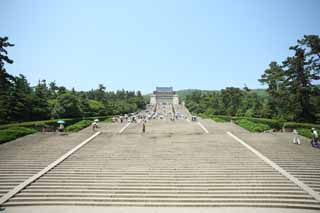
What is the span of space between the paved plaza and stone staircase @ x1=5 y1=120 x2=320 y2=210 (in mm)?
40

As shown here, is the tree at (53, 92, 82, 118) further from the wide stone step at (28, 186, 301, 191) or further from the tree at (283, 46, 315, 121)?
the tree at (283, 46, 315, 121)

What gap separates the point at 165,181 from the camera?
37.0ft

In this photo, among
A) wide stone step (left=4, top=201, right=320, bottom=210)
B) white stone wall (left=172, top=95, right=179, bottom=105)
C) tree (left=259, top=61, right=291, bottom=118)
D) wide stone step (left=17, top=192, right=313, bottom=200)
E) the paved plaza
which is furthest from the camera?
white stone wall (left=172, top=95, right=179, bottom=105)

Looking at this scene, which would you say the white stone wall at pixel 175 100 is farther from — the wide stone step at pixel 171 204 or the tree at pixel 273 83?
the wide stone step at pixel 171 204

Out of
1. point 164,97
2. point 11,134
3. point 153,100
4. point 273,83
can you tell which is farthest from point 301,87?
point 164,97

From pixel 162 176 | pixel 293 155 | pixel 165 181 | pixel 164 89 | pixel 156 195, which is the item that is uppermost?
pixel 164 89

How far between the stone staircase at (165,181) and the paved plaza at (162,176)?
0.13 feet

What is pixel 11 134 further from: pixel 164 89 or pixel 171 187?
pixel 164 89

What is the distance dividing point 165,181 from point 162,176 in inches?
20.0

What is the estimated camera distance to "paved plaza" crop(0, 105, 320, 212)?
31.3ft

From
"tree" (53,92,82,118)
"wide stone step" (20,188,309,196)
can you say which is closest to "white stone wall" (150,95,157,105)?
"tree" (53,92,82,118)

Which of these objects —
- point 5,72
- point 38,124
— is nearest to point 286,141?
point 38,124

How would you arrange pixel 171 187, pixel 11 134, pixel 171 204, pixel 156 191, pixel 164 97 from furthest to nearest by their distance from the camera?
1. pixel 164 97
2. pixel 11 134
3. pixel 171 187
4. pixel 156 191
5. pixel 171 204

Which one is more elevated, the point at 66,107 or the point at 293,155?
the point at 66,107
